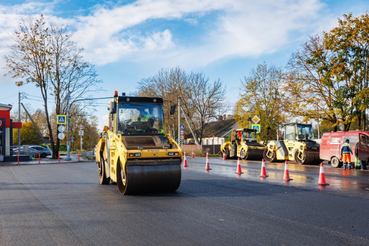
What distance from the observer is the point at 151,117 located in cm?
1084

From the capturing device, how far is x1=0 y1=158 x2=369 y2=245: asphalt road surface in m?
5.65

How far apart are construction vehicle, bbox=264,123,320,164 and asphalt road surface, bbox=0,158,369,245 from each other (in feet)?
39.6

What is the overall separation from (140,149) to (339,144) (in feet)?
48.6

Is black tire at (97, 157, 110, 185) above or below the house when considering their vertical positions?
below

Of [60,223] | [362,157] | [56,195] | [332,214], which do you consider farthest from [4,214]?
[362,157]

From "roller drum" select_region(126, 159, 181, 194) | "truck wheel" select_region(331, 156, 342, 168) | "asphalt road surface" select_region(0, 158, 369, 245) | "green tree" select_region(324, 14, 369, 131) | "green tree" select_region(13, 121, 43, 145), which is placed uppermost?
"green tree" select_region(324, 14, 369, 131)

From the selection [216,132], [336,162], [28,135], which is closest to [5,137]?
[336,162]

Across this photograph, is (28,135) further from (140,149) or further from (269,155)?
(140,149)

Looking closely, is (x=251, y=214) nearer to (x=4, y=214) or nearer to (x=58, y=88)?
(x=4, y=214)

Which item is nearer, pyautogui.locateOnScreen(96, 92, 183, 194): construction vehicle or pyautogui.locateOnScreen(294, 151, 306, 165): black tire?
pyautogui.locateOnScreen(96, 92, 183, 194): construction vehicle

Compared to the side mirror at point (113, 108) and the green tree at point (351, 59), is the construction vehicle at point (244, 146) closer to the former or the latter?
the green tree at point (351, 59)

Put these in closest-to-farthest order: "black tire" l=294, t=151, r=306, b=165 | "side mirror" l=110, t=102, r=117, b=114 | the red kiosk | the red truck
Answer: "side mirror" l=110, t=102, r=117, b=114, the red truck, "black tire" l=294, t=151, r=306, b=165, the red kiosk

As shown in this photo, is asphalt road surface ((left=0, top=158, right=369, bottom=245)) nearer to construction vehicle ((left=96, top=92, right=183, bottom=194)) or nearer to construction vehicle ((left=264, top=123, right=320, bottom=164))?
construction vehicle ((left=96, top=92, right=183, bottom=194))

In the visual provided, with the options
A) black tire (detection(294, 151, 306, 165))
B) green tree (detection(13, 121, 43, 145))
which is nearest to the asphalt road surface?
black tire (detection(294, 151, 306, 165))
